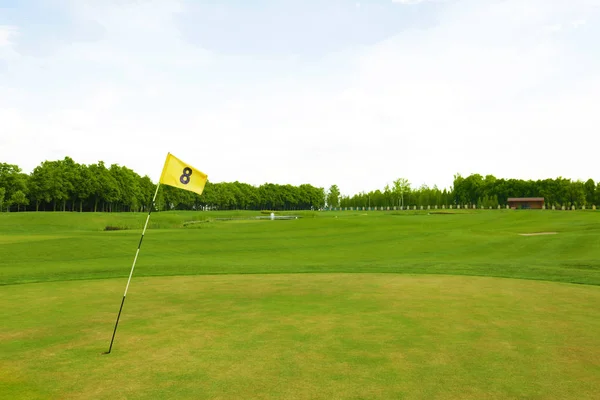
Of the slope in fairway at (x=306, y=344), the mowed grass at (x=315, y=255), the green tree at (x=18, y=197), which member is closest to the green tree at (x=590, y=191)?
the mowed grass at (x=315, y=255)

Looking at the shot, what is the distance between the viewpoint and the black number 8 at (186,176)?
30.0 ft

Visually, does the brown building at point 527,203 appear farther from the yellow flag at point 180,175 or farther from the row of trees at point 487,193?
the yellow flag at point 180,175

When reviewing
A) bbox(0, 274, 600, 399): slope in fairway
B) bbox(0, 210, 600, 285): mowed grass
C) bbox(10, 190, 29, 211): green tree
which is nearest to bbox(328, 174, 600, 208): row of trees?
bbox(0, 210, 600, 285): mowed grass

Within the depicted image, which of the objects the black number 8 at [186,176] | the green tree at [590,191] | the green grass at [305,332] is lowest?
the green grass at [305,332]

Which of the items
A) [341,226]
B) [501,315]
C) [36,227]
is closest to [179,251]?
[341,226]

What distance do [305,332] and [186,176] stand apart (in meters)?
3.96

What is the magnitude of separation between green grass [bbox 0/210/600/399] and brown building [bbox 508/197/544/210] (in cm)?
10670

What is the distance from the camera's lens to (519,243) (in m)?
28.9

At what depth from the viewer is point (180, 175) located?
9.09 meters

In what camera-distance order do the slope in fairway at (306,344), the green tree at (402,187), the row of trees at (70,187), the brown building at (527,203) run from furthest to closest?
1. the green tree at (402,187)
2. the brown building at (527,203)
3. the row of trees at (70,187)
4. the slope in fairway at (306,344)

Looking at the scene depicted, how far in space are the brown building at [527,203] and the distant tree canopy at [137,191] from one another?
5.07m

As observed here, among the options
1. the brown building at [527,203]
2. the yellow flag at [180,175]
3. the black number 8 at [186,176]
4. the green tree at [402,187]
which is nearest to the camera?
the yellow flag at [180,175]

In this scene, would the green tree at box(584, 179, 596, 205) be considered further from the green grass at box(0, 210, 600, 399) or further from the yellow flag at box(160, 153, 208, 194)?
the yellow flag at box(160, 153, 208, 194)

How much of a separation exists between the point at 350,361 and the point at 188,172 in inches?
198
